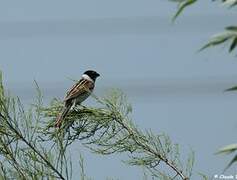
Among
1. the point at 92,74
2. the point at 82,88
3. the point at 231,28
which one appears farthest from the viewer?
the point at 92,74

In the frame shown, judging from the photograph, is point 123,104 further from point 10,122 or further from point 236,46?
point 236,46

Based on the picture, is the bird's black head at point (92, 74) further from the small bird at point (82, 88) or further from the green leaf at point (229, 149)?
the green leaf at point (229, 149)

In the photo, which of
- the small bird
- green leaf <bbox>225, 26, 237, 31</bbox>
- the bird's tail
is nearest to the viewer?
green leaf <bbox>225, 26, 237, 31</bbox>

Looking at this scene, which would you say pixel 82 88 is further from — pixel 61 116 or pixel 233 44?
pixel 233 44

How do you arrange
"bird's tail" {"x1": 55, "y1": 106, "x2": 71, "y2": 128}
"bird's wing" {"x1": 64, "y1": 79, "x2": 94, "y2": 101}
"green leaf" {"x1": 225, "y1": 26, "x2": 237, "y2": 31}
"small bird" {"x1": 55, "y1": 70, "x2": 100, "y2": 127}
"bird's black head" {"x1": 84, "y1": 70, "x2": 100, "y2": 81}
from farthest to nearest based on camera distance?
"bird's black head" {"x1": 84, "y1": 70, "x2": 100, "y2": 81} → "bird's wing" {"x1": 64, "y1": 79, "x2": 94, "y2": 101} → "small bird" {"x1": 55, "y1": 70, "x2": 100, "y2": 127} → "bird's tail" {"x1": 55, "y1": 106, "x2": 71, "y2": 128} → "green leaf" {"x1": 225, "y1": 26, "x2": 237, "y2": 31}

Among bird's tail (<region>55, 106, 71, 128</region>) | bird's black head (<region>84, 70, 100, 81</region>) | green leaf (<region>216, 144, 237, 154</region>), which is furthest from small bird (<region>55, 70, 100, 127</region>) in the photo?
green leaf (<region>216, 144, 237, 154</region>)

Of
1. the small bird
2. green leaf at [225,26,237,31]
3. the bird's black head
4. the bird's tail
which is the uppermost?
the bird's black head

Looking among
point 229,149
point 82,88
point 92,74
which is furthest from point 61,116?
point 92,74

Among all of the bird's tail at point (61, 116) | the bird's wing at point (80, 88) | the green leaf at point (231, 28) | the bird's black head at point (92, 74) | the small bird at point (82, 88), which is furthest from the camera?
the bird's black head at point (92, 74)

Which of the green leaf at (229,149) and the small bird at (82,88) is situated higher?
the small bird at (82,88)

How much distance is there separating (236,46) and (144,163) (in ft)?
6.89

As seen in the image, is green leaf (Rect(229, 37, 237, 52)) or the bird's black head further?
the bird's black head

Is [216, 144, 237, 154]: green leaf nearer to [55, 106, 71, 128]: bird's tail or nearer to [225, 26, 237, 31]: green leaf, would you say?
[225, 26, 237, 31]: green leaf

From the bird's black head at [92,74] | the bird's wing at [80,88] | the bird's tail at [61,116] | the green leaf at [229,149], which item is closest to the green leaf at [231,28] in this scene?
the green leaf at [229,149]
